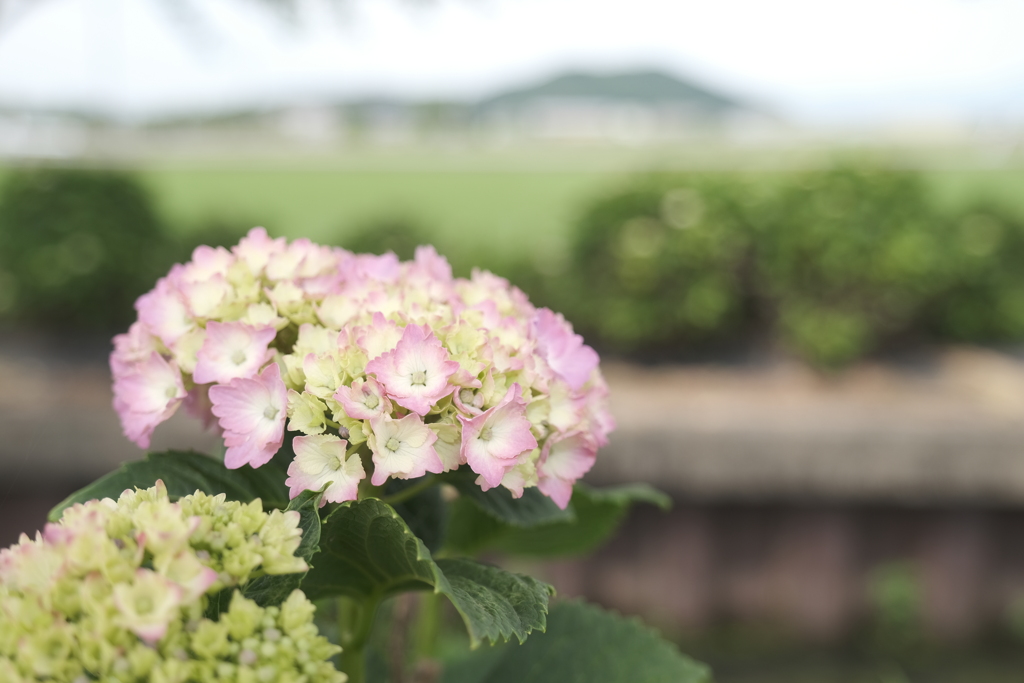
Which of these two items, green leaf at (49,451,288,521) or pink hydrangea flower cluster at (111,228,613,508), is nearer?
pink hydrangea flower cluster at (111,228,613,508)

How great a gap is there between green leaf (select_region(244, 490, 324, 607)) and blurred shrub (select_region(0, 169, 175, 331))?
9.97 ft

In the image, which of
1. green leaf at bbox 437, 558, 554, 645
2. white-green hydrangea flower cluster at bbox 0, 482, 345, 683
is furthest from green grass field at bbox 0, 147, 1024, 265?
white-green hydrangea flower cluster at bbox 0, 482, 345, 683

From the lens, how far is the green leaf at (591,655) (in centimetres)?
88

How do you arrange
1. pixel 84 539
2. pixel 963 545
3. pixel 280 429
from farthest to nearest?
pixel 963 545, pixel 280 429, pixel 84 539

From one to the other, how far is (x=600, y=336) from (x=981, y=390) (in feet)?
4.82

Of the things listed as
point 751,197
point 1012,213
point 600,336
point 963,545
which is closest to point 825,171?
point 751,197

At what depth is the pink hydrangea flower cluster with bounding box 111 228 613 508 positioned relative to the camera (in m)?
0.64

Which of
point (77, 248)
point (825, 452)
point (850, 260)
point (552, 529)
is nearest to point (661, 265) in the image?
point (850, 260)

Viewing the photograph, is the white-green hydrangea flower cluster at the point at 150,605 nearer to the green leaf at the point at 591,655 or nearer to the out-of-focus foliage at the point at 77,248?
the green leaf at the point at 591,655

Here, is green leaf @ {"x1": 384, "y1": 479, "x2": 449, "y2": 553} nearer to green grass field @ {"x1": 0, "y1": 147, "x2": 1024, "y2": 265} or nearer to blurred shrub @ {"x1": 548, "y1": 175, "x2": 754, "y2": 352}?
blurred shrub @ {"x1": 548, "y1": 175, "x2": 754, "y2": 352}

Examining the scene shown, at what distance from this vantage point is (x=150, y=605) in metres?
0.52

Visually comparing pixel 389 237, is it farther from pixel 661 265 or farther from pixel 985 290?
pixel 985 290

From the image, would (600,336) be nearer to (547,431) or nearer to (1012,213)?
(1012,213)

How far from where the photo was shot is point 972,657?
9.80 feet
